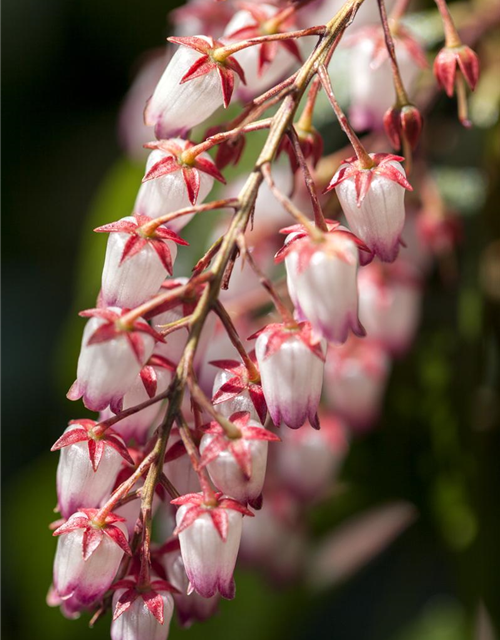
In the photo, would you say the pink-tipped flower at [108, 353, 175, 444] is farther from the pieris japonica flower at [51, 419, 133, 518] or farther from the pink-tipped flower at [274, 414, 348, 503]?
the pink-tipped flower at [274, 414, 348, 503]

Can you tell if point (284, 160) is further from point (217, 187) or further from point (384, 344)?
point (384, 344)

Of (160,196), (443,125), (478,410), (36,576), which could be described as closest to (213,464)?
(160,196)

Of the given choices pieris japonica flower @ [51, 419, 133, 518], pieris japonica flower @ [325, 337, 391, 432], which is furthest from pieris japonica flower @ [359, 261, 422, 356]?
pieris japonica flower @ [51, 419, 133, 518]

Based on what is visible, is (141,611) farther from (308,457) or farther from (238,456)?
(308,457)

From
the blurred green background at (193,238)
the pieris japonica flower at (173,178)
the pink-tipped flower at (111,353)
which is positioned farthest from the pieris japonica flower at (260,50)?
the blurred green background at (193,238)

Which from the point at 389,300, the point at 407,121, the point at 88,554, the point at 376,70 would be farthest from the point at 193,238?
the point at 88,554

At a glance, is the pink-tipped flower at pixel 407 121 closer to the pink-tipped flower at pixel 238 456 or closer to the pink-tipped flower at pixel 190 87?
the pink-tipped flower at pixel 190 87
